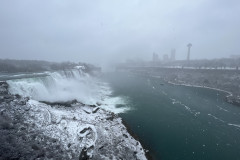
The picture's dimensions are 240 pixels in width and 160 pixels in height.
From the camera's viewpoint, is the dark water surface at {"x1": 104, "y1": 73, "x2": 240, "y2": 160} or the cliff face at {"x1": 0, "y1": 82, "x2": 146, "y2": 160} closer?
the cliff face at {"x1": 0, "y1": 82, "x2": 146, "y2": 160}

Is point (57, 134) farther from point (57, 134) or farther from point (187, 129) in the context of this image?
point (187, 129)

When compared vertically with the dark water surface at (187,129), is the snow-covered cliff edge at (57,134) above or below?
above

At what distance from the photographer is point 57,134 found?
17.9 metres

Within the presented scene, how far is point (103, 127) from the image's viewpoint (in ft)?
70.1

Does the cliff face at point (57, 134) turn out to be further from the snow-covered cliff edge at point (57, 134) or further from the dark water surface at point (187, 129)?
the dark water surface at point (187, 129)

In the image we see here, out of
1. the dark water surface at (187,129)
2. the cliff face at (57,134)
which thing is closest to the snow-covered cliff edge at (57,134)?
the cliff face at (57,134)

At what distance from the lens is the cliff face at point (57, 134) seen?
14945mm

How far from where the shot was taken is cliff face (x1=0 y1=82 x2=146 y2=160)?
14945mm

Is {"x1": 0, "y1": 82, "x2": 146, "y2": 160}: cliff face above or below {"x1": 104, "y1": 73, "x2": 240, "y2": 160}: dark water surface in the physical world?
above

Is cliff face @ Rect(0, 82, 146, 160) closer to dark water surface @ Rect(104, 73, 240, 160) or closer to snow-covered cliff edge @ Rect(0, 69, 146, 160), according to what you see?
snow-covered cliff edge @ Rect(0, 69, 146, 160)

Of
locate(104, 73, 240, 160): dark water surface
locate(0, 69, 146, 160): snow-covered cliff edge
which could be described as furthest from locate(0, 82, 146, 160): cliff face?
locate(104, 73, 240, 160): dark water surface

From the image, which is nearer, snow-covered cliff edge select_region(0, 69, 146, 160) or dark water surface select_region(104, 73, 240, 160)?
snow-covered cliff edge select_region(0, 69, 146, 160)

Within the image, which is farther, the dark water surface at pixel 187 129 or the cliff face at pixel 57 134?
the dark water surface at pixel 187 129

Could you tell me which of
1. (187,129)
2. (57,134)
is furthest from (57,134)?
(187,129)
